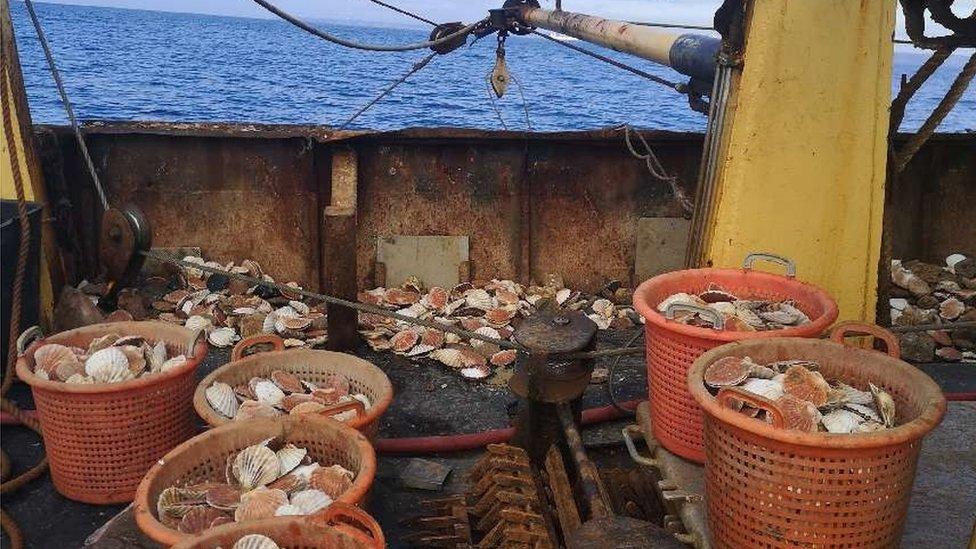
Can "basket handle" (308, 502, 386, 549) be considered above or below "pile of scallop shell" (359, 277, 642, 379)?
above

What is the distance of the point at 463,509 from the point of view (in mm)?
3270

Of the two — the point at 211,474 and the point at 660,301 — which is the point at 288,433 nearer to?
the point at 211,474

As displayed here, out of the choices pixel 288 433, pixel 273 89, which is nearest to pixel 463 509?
pixel 288 433

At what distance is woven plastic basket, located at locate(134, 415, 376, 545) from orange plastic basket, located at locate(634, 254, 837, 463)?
4.08ft

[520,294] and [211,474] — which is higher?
[211,474]

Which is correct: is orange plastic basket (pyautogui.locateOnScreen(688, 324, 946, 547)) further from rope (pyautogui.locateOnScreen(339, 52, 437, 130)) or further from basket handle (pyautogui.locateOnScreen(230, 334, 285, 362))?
rope (pyautogui.locateOnScreen(339, 52, 437, 130))

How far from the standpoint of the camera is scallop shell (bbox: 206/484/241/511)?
2.43 metres

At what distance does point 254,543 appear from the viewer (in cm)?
207

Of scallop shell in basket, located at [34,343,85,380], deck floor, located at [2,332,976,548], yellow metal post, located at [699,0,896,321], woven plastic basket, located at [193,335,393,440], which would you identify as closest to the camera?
deck floor, located at [2,332,976,548]

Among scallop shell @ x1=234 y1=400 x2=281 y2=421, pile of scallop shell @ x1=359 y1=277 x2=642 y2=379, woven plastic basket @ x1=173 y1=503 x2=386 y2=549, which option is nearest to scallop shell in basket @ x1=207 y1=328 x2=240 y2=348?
pile of scallop shell @ x1=359 y1=277 x2=642 y2=379

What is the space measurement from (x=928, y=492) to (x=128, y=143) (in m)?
5.47

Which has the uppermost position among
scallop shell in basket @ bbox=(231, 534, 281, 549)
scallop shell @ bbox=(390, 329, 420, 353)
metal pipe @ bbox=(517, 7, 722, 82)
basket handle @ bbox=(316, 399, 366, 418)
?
metal pipe @ bbox=(517, 7, 722, 82)

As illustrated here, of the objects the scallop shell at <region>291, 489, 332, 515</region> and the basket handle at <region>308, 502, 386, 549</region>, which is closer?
the basket handle at <region>308, 502, 386, 549</region>

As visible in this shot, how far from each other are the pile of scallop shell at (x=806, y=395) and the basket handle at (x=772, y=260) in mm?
749
